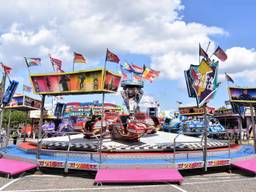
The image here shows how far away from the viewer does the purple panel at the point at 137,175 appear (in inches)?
370

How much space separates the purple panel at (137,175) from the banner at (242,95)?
5.90 metres

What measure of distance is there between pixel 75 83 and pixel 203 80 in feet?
14.9

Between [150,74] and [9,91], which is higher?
[150,74]

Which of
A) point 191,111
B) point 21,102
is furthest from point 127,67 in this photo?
point 191,111

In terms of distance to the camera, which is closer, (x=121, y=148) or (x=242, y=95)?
(x=121, y=148)

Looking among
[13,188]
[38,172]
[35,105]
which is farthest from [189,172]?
[35,105]

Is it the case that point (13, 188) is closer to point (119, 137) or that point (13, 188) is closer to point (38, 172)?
point (38, 172)

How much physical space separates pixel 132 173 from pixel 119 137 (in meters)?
4.47

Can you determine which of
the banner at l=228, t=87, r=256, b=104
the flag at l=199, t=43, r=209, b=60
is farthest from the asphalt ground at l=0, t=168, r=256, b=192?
the flag at l=199, t=43, r=209, b=60

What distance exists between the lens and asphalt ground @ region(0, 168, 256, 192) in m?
8.92

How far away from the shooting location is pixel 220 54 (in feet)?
43.2

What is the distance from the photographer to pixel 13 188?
351 inches

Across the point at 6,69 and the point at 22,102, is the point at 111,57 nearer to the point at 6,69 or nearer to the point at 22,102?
the point at 6,69

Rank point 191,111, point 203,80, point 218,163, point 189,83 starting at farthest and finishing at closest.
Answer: point 191,111, point 218,163, point 189,83, point 203,80
